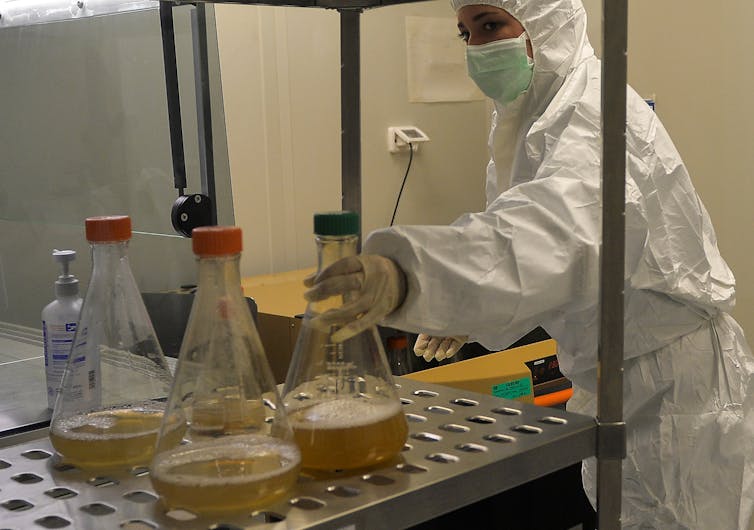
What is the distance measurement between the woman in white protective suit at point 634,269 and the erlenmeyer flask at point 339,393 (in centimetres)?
21

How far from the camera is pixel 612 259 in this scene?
2.63 feet

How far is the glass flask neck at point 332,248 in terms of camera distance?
691 millimetres

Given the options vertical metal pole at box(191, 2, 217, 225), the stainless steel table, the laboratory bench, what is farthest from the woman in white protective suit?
the stainless steel table

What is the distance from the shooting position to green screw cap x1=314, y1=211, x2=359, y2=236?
675mm

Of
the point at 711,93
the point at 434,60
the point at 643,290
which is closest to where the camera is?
the point at 643,290

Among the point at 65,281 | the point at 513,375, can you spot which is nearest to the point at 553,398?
the point at 513,375

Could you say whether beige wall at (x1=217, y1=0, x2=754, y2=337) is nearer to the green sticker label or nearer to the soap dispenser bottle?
the green sticker label

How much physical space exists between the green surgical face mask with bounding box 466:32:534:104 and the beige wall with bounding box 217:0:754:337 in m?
1.08

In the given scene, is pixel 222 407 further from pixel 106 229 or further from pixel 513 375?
pixel 513 375

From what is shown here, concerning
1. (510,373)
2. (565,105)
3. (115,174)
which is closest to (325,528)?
(565,105)

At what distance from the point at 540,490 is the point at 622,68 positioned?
4.35ft

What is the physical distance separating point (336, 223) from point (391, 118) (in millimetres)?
2179

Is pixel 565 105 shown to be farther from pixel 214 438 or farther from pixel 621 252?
pixel 214 438

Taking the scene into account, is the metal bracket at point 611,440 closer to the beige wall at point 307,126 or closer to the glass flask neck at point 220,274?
the glass flask neck at point 220,274
